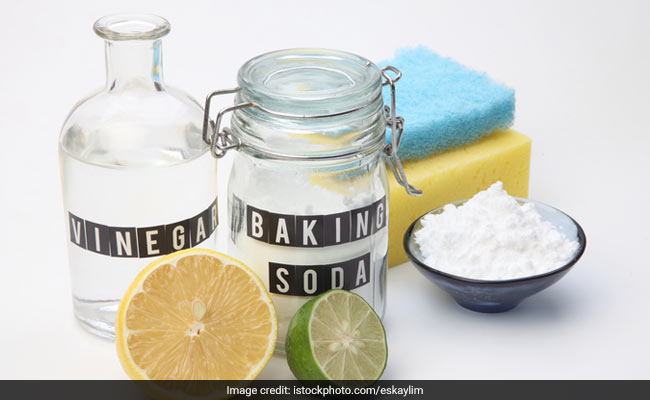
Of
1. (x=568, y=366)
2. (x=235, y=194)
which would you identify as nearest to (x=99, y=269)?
(x=235, y=194)

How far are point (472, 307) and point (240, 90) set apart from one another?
0.50 m

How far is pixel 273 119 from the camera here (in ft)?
3.97

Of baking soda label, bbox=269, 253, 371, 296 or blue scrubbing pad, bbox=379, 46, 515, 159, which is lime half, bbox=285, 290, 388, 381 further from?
blue scrubbing pad, bbox=379, 46, 515, 159

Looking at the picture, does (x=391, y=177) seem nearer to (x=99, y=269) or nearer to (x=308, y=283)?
(x=308, y=283)

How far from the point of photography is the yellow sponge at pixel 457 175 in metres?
1.54

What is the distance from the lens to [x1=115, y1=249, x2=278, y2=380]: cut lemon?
1143mm

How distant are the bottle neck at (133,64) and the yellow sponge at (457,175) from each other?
447 mm

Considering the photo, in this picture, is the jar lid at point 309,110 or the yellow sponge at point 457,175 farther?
the yellow sponge at point 457,175

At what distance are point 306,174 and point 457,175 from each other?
16.5 inches
